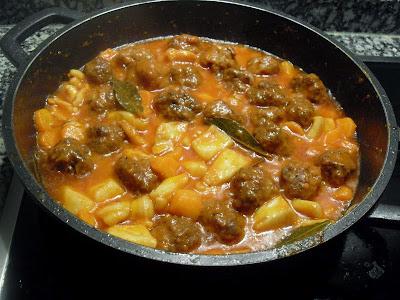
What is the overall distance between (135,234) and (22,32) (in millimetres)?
1112

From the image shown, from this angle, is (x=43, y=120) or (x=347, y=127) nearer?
(x=43, y=120)

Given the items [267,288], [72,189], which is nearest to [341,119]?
[267,288]

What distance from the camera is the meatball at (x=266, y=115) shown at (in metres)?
2.42

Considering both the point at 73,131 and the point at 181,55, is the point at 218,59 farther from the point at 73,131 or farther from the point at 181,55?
the point at 73,131

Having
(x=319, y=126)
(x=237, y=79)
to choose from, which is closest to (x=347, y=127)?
(x=319, y=126)

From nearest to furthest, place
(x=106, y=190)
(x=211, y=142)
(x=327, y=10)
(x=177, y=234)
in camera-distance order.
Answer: (x=177, y=234) → (x=106, y=190) → (x=211, y=142) → (x=327, y=10)

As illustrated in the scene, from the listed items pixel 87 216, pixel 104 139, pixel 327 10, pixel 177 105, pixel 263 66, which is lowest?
pixel 87 216

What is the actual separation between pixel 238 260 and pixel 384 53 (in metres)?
2.16

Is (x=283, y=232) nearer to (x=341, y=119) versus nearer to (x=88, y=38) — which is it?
(x=341, y=119)

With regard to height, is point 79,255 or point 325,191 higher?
point 325,191

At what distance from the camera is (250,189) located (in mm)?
2072

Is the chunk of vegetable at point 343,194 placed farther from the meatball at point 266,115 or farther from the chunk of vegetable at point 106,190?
the chunk of vegetable at point 106,190

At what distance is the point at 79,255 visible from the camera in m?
2.06

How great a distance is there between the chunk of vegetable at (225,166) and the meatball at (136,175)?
24cm
